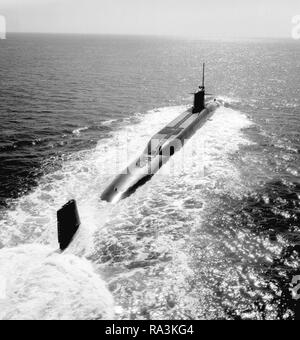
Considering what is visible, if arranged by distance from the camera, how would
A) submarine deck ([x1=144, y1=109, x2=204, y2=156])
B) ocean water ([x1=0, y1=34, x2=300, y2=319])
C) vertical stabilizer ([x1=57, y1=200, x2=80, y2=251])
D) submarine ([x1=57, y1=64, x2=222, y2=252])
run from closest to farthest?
ocean water ([x1=0, y1=34, x2=300, y2=319]), vertical stabilizer ([x1=57, y1=200, x2=80, y2=251]), submarine ([x1=57, y1=64, x2=222, y2=252]), submarine deck ([x1=144, y1=109, x2=204, y2=156])

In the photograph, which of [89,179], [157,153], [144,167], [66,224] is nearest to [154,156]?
[157,153]

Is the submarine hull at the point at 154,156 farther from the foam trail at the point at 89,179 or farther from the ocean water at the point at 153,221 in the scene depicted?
the foam trail at the point at 89,179

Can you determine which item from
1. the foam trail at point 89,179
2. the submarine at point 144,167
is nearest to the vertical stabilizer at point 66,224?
the submarine at point 144,167

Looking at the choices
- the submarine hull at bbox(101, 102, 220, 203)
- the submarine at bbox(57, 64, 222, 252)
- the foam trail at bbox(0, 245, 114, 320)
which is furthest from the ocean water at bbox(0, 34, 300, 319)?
the submarine hull at bbox(101, 102, 220, 203)

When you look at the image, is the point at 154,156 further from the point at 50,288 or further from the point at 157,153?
the point at 50,288

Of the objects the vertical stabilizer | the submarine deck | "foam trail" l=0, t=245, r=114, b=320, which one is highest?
the submarine deck

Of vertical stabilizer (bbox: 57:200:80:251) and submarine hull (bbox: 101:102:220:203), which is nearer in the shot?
vertical stabilizer (bbox: 57:200:80:251)

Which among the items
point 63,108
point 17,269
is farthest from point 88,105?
point 17,269

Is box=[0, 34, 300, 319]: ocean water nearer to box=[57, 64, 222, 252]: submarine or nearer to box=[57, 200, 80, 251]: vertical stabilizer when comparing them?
box=[57, 200, 80, 251]: vertical stabilizer
